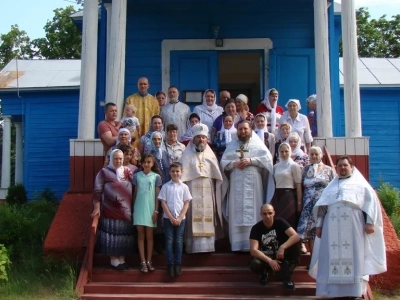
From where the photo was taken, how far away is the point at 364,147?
9.43 m

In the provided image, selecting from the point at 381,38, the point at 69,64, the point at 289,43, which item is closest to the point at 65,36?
the point at 69,64

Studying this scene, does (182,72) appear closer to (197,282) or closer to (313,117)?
(313,117)

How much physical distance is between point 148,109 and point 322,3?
3.14 metres

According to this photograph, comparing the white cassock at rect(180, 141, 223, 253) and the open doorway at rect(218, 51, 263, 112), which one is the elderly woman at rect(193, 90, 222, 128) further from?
the open doorway at rect(218, 51, 263, 112)

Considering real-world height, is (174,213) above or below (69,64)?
below

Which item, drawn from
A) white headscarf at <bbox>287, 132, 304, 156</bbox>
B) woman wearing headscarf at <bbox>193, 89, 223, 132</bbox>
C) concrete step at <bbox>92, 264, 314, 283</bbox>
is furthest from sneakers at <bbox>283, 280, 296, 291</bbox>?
woman wearing headscarf at <bbox>193, 89, 223, 132</bbox>

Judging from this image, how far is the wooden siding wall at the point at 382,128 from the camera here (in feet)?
50.9

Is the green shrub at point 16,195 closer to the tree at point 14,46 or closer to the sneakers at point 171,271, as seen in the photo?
the sneakers at point 171,271

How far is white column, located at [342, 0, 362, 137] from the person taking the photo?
31.6 feet

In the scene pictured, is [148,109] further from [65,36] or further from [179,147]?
[65,36]

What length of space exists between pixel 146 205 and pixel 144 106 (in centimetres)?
224

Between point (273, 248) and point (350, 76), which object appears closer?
point (273, 248)

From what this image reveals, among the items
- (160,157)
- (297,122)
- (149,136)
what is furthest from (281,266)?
(297,122)

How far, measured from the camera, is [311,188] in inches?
302
